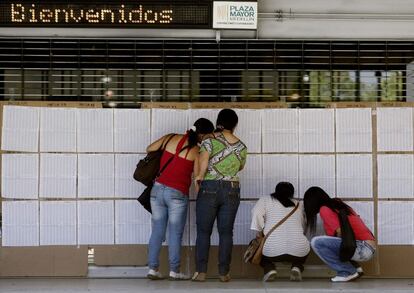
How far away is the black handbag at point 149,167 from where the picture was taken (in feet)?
→ 26.5

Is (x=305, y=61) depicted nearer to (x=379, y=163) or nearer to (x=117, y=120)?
(x=379, y=163)

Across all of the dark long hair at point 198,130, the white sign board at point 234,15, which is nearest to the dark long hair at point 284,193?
the dark long hair at point 198,130

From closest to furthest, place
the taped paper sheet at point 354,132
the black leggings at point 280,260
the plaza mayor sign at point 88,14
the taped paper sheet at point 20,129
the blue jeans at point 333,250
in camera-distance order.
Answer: the blue jeans at point 333,250 → the black leggings at point 280,260 → the plaza mayor sign at point 88,14 → the taped paper sheet at point 20,129 → the taped paper sheet at point 354,132

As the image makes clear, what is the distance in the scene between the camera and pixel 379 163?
28.2ft

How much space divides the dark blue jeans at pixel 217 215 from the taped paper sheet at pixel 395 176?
1.64 meters

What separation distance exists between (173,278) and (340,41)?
3.05 m

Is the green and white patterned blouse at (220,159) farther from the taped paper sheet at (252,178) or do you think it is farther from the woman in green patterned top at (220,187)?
the taped paper sheet at (252,178)

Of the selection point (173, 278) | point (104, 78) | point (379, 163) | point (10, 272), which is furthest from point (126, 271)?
point (379, 163)

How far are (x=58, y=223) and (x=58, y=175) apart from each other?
0.50m

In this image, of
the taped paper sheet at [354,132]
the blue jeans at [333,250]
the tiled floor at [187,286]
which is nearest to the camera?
the tiled floor at [187,286]

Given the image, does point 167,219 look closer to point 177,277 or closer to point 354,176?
point 177,277

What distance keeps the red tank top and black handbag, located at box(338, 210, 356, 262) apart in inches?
61.4

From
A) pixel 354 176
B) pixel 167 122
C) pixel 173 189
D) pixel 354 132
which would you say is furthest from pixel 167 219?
pixel 354 132

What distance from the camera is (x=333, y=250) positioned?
8000 mm
